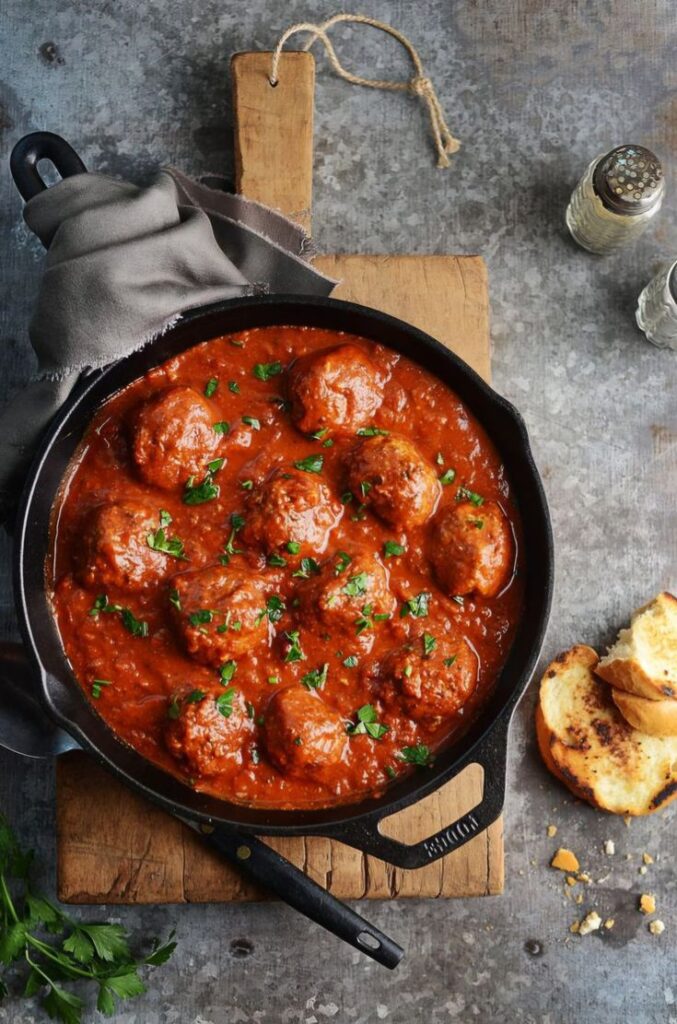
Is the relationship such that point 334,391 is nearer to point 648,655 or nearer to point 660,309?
point 660,309

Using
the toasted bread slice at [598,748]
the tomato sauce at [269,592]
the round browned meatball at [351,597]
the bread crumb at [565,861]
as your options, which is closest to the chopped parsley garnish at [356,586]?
the round browned meatball at [351,597]

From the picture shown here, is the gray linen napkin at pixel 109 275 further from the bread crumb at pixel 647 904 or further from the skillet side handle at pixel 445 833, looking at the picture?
the bread crumb at pixel 647 904

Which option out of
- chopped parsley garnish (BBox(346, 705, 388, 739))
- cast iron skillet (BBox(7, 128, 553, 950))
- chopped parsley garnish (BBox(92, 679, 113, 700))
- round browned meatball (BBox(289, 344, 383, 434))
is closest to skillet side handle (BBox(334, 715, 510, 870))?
cast iron skillet (BBox(7, 128, 553, 950))

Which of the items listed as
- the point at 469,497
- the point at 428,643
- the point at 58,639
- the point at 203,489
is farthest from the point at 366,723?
the point at 58,639

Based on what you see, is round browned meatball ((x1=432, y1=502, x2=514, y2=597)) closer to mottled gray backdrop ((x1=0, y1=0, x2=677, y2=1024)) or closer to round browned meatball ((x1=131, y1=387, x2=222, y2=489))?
mottled gray backdrop ((x1=0, y1=0, x2=677, y2=1024))

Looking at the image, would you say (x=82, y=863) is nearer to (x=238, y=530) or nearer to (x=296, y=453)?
(x=238, y=530)

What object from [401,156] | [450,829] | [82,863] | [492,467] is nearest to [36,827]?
[82,863]
